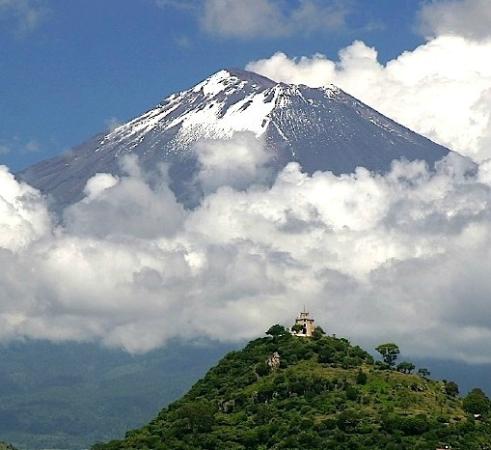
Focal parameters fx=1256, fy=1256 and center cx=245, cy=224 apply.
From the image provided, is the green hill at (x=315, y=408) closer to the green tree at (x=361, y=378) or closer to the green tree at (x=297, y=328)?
the green tree at (x=361, y=378)

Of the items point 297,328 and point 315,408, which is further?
point 297,328

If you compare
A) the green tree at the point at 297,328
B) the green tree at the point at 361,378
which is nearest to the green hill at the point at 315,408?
the green tree at the point at 361,378

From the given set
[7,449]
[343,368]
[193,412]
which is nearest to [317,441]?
[193,412]

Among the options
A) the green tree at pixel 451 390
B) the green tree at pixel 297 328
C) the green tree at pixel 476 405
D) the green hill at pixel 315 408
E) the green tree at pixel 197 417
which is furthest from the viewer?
the green tree at pixel 297 328

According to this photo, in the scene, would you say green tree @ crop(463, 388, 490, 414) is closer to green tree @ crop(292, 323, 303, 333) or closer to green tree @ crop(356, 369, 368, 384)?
green tree @ crop(356, 369, 368, 384)

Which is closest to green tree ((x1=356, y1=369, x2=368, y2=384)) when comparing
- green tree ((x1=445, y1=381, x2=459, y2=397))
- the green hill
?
the green hill

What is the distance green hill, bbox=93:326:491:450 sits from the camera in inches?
3206

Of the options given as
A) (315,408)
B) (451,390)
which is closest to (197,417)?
(315,408)

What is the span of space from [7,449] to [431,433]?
284ft

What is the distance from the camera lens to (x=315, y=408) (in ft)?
287

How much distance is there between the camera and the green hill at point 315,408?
8144cm

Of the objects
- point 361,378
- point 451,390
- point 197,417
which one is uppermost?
point 451,390

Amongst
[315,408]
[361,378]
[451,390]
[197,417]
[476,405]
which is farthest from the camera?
[451,390]

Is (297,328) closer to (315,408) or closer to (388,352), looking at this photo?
(388,352)
